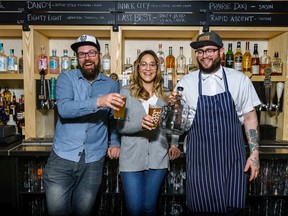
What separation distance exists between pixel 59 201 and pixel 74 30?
1.58 metres

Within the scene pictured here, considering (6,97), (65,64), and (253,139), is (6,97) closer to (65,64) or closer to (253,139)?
(65,64)

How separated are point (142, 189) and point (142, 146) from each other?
0.29 metres

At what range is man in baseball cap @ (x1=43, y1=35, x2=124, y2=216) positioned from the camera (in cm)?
183

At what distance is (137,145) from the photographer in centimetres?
186

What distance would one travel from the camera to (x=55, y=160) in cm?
187

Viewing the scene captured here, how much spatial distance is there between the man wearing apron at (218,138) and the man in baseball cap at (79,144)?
2.03ft

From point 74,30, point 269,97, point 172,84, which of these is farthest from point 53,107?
point 269,97

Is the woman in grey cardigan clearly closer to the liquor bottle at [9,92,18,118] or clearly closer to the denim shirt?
the denim shirt

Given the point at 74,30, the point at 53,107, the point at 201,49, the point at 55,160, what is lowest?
the point at 55,160

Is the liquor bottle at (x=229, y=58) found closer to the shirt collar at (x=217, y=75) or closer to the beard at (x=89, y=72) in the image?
the shirt collar at (x=217, y=75)

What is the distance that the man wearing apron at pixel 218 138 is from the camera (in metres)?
1.74

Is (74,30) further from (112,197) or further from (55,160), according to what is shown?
(112,197)

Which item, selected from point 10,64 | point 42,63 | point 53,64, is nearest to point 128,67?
point 53,64

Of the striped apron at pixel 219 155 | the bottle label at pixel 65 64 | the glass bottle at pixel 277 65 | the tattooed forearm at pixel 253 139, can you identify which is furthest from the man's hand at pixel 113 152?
the glass bottle at pixel 277 65
